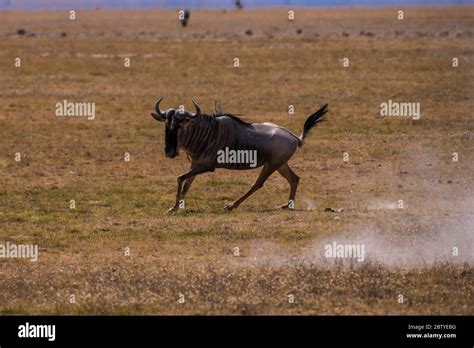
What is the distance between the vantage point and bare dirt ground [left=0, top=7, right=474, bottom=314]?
12586mm

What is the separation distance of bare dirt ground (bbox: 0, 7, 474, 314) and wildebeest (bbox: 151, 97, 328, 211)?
61 cm

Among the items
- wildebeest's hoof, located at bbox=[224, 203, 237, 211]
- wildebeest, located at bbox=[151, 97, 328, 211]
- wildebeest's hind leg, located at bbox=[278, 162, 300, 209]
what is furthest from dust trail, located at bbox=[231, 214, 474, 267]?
wildebeest, located at bbox=[151, 97, 328, 211]

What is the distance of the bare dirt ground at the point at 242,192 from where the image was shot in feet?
41.3

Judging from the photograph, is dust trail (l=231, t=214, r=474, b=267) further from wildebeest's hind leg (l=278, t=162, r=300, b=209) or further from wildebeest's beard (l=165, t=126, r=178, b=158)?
wildebeest's beard (l=165, t=126, r=178, b=158)

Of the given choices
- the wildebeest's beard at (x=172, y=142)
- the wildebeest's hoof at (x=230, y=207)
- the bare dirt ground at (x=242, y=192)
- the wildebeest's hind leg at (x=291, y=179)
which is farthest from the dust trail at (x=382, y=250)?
the wildebeest's beard at (x=172, y=142)

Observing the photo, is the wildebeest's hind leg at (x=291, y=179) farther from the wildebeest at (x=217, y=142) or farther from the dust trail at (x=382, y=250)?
the dust trail at (x=382, y=250)

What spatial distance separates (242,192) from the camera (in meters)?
20.1

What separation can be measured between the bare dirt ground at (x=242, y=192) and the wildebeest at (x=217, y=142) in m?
0.61

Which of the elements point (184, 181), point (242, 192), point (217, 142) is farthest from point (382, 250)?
point (242, 192)

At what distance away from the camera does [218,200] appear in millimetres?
19359

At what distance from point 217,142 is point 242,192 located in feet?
7.06
